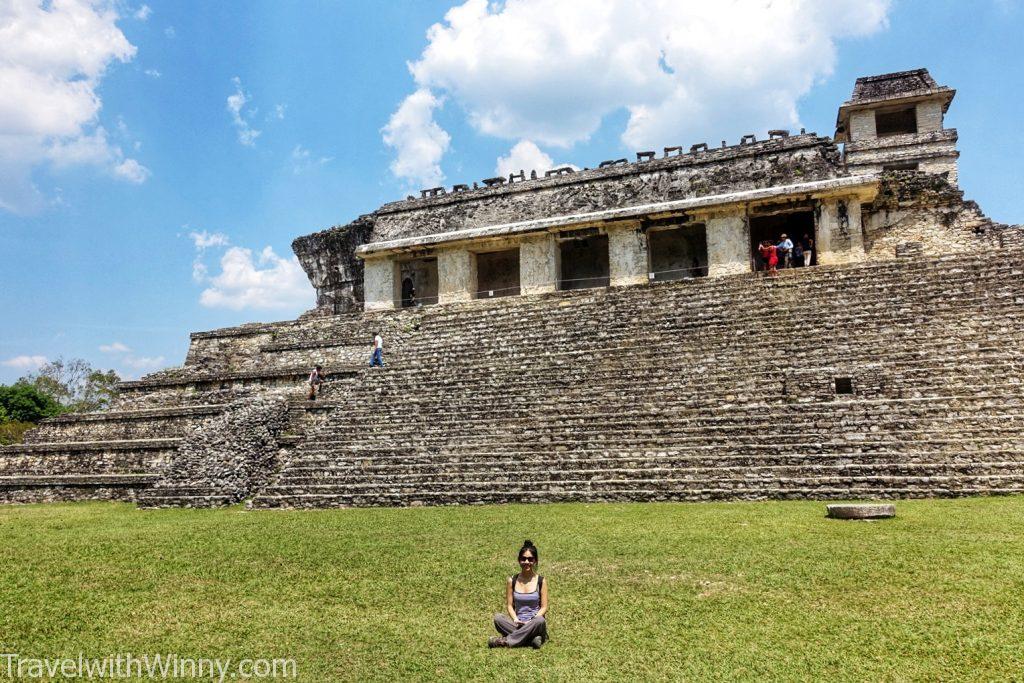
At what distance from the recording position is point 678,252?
670 inches

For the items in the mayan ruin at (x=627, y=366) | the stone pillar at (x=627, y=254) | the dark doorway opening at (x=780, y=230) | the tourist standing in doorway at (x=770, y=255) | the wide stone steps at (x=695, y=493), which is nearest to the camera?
the wide stone steps at (x=695, y=493)

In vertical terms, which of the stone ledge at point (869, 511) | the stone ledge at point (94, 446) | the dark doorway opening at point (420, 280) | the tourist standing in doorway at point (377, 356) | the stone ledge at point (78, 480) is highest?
the dark doorway opening at point (420, 280)

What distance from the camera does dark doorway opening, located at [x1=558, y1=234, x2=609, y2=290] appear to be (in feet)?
58.1

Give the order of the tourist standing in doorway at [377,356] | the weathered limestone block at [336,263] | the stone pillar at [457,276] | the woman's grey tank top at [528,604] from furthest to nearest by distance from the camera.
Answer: the weathered limestone block at [336,263], the stone pillar at [457,276], the tourist standing in doorway at [377,356], the woman's grey tank top at [528,604]

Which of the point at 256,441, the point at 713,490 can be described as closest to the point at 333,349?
the point at 256,441

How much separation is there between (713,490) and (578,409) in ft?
8.16

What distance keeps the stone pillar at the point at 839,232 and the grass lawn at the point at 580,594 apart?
7419 millimetres

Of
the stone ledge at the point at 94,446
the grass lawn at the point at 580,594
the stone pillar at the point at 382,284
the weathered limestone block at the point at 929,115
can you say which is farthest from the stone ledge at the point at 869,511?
the weathered limestone block at the point at 929,115

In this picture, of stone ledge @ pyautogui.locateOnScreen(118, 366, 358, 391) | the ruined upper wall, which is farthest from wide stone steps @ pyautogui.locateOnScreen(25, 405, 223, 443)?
the ruined upper wall

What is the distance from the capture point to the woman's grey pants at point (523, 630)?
3801 millimetres

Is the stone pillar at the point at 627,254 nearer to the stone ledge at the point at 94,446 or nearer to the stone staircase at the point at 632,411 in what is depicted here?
the stone staircase at the point at 632,411

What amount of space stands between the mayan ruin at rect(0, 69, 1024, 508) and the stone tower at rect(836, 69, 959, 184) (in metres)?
0.21

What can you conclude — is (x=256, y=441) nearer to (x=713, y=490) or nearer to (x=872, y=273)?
(x=713, y=490)

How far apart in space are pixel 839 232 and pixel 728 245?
2000 mm
